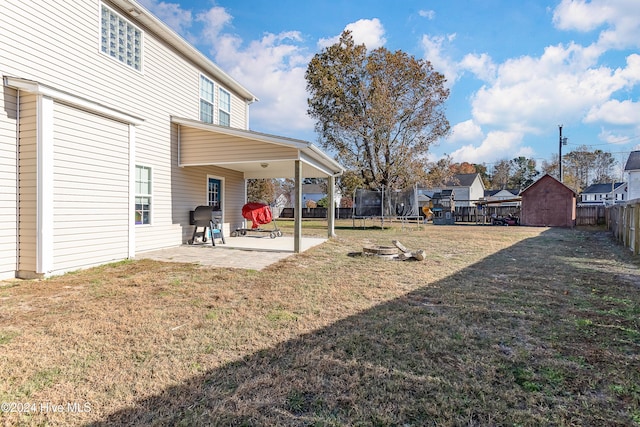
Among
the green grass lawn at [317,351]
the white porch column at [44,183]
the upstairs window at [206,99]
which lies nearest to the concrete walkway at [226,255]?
the green grass lawn at [317,351]

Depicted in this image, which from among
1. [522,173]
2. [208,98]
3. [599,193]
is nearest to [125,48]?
[208,98]

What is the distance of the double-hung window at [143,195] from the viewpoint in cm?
743

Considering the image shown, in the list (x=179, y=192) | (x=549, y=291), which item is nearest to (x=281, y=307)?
(x=549, y=291)

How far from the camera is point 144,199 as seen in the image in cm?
763

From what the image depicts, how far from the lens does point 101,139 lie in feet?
20.0

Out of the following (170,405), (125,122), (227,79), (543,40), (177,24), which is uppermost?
(543,40)

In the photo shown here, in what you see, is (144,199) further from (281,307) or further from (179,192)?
(281,307)

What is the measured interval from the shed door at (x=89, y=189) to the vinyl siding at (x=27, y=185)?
269 millimetres

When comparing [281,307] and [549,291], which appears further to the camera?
[549,291]

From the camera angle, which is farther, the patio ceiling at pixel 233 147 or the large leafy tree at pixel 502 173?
the large leafy tree at pixel 502 173

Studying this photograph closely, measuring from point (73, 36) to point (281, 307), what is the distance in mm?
6384

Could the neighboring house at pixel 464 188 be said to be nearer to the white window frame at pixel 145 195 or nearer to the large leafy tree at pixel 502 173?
the large leafy tree at pixel 502 173

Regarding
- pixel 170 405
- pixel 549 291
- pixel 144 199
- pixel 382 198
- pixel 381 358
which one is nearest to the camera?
pixel 170 405

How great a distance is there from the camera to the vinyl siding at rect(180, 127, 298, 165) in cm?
777
